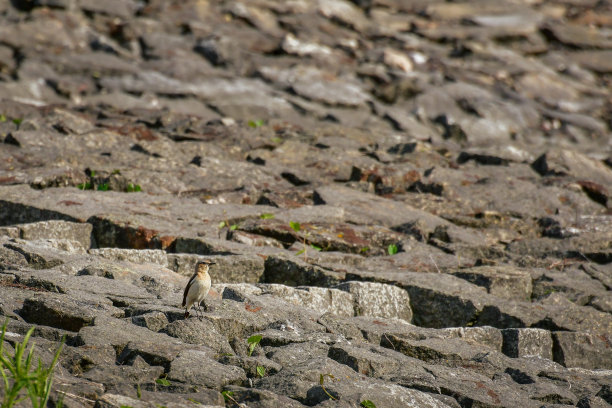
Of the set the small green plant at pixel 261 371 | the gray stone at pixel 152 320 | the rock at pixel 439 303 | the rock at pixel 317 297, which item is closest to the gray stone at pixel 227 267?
the rock at pixel 317 297

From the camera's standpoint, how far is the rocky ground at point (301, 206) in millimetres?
4641

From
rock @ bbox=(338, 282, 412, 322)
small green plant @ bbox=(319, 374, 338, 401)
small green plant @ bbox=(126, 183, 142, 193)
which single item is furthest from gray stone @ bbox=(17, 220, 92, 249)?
small green plant @ bbox=(319, 374, 338, 401)

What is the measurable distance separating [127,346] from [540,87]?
16506 mm

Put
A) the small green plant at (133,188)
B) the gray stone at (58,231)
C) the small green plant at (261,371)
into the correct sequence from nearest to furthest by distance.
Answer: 1. the small green plant at (261,371)
2. the gray stone at (58,231)
3. the small green plant at (133,188)

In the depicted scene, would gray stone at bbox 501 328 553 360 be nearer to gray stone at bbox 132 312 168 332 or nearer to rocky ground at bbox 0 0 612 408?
rocky ground at bbox 0 0 612 408

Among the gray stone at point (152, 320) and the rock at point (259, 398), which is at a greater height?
the rock at point (259, 398)

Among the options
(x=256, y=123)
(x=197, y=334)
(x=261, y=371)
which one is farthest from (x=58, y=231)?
(x=256, y=123)

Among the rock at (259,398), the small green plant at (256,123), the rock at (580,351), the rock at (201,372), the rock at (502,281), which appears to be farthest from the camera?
the small green plant at (256,123)

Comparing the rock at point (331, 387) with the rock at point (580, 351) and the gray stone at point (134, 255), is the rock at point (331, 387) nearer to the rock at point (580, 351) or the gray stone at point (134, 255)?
the rock at point (580, 351)

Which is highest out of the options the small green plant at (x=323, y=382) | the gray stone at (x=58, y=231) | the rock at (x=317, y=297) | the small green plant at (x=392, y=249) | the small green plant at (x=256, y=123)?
the small green plant at (x=323, y=382)

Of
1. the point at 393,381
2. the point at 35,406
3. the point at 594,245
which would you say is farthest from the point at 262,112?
the point at 35,406

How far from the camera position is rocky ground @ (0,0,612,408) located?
4641 millimetres

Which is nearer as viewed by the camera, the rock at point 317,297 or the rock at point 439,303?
the rock at point 317,297

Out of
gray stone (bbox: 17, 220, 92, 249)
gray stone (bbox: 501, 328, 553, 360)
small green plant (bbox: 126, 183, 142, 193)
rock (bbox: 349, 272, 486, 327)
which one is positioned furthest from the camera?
small green plant (bbox: 126, 183, 142, 193)
